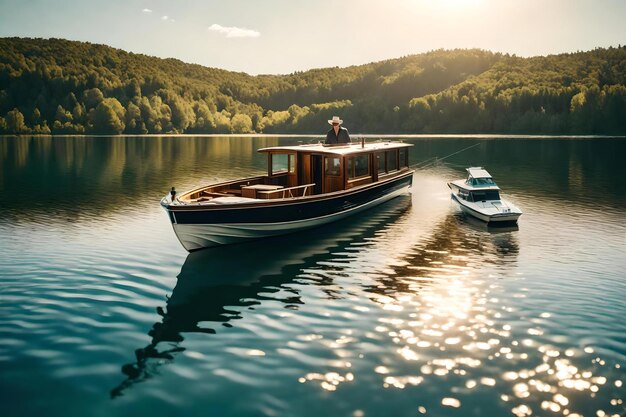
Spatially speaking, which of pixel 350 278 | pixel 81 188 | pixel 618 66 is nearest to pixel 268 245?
pixel 350 278

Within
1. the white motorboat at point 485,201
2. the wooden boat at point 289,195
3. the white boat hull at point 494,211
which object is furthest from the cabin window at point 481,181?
the wooden boat at point 289,195

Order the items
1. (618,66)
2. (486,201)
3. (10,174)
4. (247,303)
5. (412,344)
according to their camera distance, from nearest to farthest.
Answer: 1. (412,344)
2. (247,303)
3. (486,201)
4. (10,174)
5. (618,66)

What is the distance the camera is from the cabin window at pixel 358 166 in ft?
98.3

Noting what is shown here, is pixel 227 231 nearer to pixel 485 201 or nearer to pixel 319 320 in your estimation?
pixel 319 320

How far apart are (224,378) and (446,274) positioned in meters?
10.4

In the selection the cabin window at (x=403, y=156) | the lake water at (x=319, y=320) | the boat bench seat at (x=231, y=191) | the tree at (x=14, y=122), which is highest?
the tree at (x=14, y=122)

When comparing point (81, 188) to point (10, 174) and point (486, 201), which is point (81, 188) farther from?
point (486, 201)

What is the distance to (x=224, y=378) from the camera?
11.3 meters

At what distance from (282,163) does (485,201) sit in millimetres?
11619

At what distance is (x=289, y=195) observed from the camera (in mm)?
25547

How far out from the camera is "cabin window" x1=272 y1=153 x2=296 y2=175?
2973cm

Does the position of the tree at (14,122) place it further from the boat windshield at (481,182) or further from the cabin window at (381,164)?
the boat windshield at (481,182)

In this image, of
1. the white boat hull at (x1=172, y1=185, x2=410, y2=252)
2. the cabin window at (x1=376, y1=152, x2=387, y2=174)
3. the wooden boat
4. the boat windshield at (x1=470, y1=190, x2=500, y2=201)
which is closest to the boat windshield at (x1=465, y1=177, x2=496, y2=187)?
the boat windshield at (x1=470, y1=190, x2=500, y2=201)

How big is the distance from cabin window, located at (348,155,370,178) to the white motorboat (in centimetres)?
584
